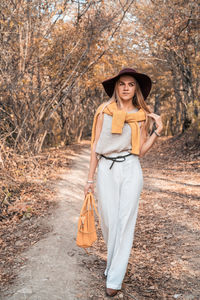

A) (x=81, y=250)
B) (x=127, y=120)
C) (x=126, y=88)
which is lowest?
(x=81, y=250)

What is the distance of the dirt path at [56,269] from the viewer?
290 centimetres

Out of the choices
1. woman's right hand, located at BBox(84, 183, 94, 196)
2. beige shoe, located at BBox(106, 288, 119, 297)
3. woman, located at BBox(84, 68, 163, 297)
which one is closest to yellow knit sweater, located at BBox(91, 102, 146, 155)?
woman, located at BBox(84, 68, 163, 297)

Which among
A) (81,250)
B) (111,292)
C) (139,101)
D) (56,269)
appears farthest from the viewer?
(81,250)

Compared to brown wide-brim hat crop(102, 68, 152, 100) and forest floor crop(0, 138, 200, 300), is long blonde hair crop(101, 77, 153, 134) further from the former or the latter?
forest floor crop(0, 138, 200, 300)

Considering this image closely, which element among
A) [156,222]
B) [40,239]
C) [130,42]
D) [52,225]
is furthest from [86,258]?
[130,42]

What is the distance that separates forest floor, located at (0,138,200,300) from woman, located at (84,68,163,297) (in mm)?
480

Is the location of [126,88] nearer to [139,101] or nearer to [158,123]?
[139,101]

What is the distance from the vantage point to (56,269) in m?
3.39

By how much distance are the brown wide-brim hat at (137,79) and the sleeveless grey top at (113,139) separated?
0.35 meters

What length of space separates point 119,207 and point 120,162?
1.42 ft

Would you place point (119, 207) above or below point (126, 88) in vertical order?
below

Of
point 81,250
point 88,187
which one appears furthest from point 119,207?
point 81,250

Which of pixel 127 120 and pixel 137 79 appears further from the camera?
pixel 137 79

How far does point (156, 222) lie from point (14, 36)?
598cm
